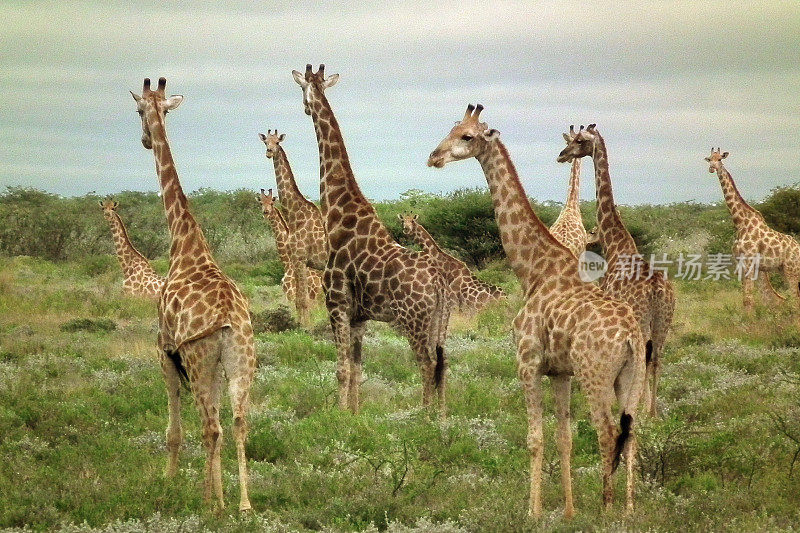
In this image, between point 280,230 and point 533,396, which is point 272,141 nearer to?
point 280,230

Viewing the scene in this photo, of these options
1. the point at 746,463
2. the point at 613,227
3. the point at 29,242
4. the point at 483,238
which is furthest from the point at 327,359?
the point at 29,242

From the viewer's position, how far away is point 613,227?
10922 mm

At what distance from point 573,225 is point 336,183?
807 centimetres

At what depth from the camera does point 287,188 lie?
16750mm

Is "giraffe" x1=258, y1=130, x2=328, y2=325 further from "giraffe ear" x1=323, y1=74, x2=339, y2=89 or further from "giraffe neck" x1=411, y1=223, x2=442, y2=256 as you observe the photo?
"giraffe ear" x1=323, y1=74, x2=339, y2=89

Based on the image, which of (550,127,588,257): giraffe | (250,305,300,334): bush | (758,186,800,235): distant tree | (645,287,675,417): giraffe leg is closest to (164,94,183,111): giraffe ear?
(645,287,675,417): giraffe leg

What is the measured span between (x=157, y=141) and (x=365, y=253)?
105 inches

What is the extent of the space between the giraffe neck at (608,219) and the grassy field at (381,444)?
1656 millimetres

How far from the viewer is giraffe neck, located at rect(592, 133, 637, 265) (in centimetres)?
1066

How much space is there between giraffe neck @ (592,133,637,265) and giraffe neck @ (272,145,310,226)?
6.85 meters

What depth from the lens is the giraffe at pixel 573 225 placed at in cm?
1790

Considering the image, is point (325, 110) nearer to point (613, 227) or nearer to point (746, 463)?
point (613, 227)

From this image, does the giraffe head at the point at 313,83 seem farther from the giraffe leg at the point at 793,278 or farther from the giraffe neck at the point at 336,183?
the giraffe leg at the point at 793,278

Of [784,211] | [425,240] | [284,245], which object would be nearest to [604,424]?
[425,240]
